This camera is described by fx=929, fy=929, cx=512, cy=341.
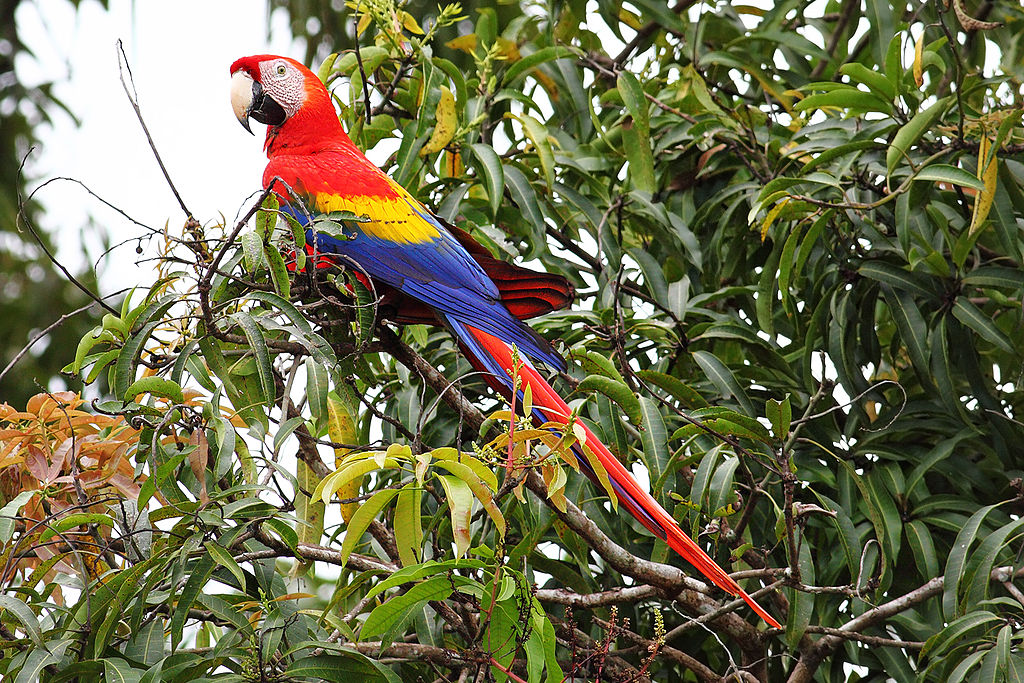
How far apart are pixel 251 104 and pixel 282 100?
4.8 inches

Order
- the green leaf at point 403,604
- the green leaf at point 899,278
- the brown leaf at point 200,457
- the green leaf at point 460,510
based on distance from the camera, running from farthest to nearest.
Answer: the green leaf at point 899,278
the brown leaf at point 200,457
the green leaf at point 403,604
the green leaf at point 460,510

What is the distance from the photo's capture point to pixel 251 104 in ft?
8.11

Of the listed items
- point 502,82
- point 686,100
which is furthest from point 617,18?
point 502,82

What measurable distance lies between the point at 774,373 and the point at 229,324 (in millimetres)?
1252

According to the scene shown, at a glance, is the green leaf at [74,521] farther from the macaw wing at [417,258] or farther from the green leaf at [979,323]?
the green leaf at [979,323]

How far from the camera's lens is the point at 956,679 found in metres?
1.51

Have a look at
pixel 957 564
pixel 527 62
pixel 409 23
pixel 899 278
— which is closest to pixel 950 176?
pixel 899 278

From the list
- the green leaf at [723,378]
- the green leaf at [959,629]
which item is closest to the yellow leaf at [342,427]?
the green leaf at [723,378]

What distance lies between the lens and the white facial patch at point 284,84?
2379 millimetres

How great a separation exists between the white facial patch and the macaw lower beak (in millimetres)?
17

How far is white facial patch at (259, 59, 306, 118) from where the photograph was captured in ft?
7.80

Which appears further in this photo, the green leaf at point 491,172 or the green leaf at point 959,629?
the green leaf at point 491,172

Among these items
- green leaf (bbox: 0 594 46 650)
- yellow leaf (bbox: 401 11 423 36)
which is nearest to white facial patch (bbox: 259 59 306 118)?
yellow leaf (bbox: 401 11 423 36)

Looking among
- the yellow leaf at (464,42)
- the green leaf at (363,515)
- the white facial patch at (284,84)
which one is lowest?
the green leaf at (363,515)
